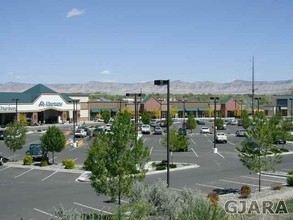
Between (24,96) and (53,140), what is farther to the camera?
(24,96)

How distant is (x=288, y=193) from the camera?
922 inches

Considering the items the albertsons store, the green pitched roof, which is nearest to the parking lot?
the albertsons store

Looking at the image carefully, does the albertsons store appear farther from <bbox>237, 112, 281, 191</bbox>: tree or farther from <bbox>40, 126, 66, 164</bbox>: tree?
<bbox>237, 112, 281, 191</bbox>: tree

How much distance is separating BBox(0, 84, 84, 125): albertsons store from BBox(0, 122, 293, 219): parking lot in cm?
3820

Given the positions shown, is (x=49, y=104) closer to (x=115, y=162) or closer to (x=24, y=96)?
(x=24, y=96)

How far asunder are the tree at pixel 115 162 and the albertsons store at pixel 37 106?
192 ft

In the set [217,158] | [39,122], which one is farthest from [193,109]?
[217,158]

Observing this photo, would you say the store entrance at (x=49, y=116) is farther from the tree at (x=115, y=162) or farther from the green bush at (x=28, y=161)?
the tree at (x=115, y=162)

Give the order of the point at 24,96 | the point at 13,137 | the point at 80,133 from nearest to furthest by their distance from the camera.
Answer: the point at 13,137 → the point at 80,133 → the point at 24,96

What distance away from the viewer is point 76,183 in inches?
1077

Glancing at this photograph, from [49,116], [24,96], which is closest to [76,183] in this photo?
[24,96]

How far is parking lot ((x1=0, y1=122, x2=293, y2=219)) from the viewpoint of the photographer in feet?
68.1

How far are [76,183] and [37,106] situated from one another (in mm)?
57189

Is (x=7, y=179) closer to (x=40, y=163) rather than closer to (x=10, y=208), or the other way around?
(x=40, y=163)
